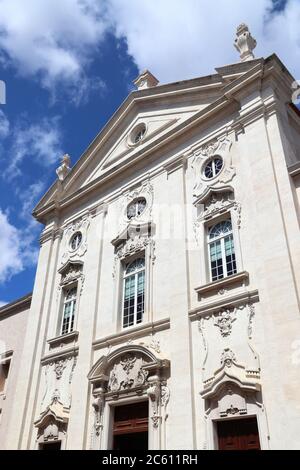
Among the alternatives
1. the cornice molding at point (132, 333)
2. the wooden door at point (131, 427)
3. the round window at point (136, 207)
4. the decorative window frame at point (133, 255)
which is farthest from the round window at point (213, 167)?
the wooden door at point (131, 427)

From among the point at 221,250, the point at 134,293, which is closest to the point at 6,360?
the point at 134,293

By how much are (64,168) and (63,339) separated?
8.70 metres

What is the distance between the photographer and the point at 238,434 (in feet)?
32.8

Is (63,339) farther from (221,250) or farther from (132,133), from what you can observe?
(132,133)

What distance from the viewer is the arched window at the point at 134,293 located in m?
14.0

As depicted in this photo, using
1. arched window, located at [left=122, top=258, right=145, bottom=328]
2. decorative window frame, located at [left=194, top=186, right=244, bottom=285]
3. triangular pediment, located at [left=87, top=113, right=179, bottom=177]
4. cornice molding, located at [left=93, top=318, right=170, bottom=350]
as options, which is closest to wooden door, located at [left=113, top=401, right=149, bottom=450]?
cornice molding, located at [left=93, top=318, right=170, bottom=350]

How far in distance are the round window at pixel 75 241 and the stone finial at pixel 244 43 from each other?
9.08 m

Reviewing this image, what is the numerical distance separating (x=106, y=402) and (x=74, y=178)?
10.4m

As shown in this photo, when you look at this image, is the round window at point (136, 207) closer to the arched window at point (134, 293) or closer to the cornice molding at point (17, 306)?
the arched window at point (134, 293)

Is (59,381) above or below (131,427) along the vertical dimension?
above

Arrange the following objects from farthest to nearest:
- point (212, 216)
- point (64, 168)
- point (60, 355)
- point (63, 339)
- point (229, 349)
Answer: point (64, 168) < point (63, 339) < point (60, 355) < point (212, 216) < point (229, 349)
